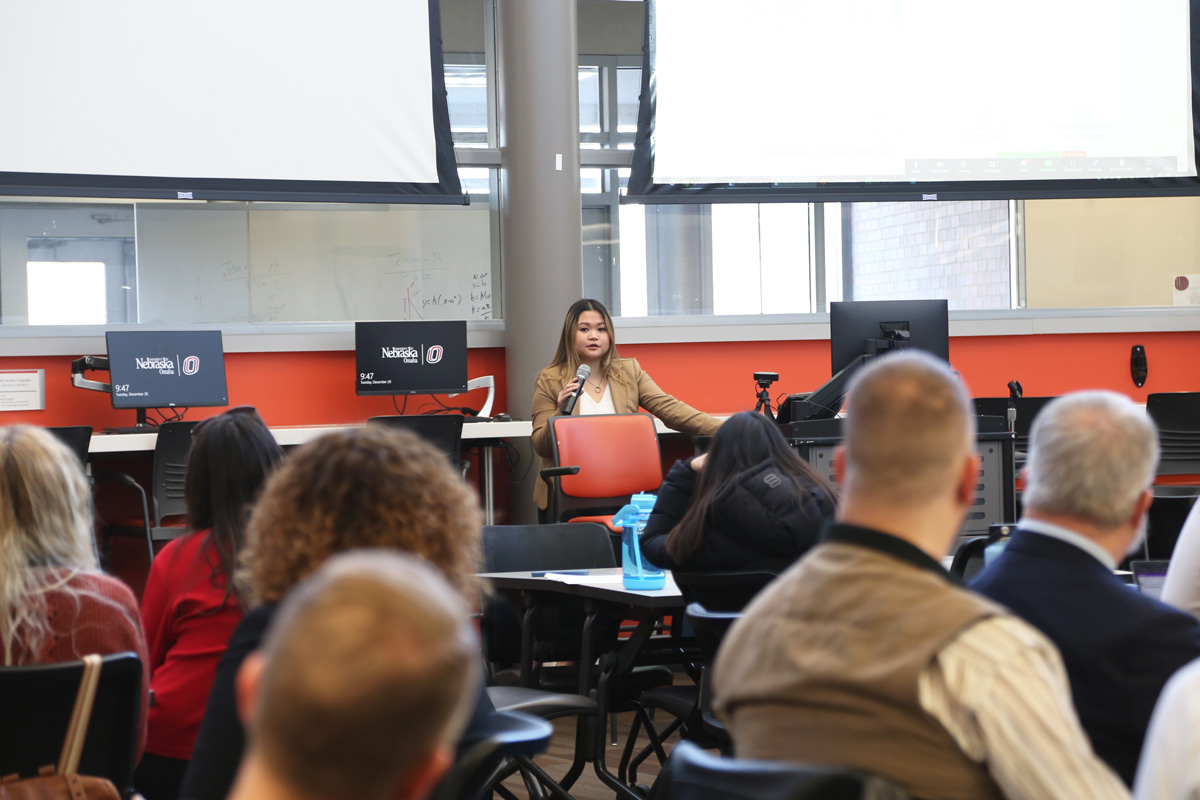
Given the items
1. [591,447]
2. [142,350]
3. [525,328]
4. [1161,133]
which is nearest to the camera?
[591,447]

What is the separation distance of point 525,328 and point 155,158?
6.50 feet

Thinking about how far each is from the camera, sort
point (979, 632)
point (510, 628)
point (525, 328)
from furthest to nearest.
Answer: point (525, 328) < point (510, 628) < point (979, 632)

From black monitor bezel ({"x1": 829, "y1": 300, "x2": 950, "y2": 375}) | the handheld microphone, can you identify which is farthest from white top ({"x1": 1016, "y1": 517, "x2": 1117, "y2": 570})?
the handheld microphone

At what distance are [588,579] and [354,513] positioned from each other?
1862 millimetres

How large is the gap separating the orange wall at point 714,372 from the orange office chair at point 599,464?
3.78 ft

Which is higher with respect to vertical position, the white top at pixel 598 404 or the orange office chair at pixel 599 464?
the white top at pixel 598 404

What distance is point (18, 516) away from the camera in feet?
5.84

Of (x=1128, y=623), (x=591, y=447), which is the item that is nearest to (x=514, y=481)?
(x=591, y=447)

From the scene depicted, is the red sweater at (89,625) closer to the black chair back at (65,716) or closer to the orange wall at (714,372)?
the black chair back at (65,716)

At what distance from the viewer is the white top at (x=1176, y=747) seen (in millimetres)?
1015

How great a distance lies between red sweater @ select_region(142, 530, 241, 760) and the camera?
2088mm

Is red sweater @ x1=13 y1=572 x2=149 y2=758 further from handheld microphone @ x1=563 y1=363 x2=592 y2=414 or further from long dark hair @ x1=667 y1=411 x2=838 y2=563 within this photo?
handheld microphone @ x1=563 y1=363 x2=592 y2=414

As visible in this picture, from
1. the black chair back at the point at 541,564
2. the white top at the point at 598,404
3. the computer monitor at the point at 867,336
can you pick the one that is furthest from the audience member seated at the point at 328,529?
the white top at the point at 598,404

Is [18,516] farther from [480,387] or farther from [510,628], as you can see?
[480,387]
